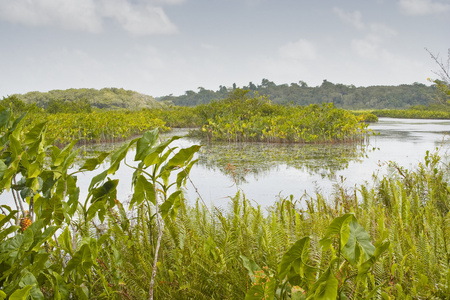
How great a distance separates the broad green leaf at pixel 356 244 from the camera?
58 cm

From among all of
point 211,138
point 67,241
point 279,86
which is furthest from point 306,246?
point 279,86

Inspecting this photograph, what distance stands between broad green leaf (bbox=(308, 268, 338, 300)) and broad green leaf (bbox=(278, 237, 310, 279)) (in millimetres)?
40

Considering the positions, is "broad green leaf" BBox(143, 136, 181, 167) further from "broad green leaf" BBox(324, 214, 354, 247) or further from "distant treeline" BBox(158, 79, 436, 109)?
"distant treeline" BBox(158, 79, 436, 109)

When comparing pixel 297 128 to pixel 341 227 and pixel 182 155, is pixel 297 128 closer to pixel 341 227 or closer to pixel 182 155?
pixel 182 155

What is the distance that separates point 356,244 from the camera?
597mm

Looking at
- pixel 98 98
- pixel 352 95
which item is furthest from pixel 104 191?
pixel 352 95

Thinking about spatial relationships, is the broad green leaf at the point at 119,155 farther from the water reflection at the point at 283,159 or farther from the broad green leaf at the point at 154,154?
the water reflection at the point at 283,159

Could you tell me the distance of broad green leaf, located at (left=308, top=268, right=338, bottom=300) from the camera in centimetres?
55

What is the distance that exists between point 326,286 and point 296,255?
0.07m

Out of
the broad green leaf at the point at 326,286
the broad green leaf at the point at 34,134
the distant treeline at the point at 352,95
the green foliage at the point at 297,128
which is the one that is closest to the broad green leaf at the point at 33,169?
the broad green leaf at the point at 34,134

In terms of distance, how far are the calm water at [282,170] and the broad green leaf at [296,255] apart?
2.28m

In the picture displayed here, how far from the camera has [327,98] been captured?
4534cm

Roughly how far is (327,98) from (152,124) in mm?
35834

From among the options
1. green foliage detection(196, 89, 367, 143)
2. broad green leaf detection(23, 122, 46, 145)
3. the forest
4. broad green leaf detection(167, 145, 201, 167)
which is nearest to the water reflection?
green foliage detection(196, 89, 367, 143)
